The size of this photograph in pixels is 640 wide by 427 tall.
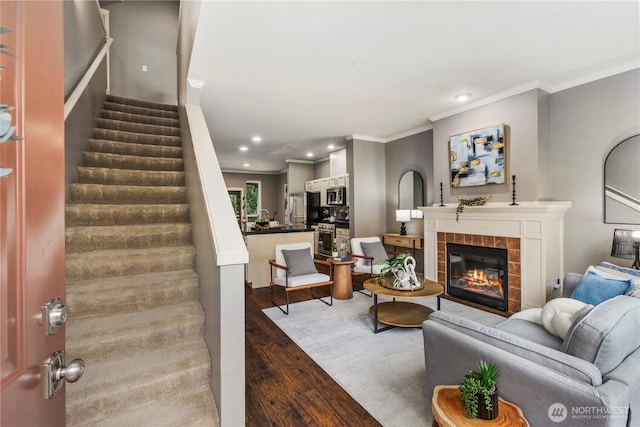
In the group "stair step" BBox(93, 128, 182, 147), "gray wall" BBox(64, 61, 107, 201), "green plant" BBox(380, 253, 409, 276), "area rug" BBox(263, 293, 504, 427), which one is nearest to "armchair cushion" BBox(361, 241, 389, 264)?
"area rug" BBox(263, 293, 504, 427)

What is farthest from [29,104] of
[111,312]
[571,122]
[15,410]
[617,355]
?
[571,122]

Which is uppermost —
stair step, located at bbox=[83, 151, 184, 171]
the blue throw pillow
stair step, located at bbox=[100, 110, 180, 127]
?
stair step, located at bbox=[100, 110, 180, 127]

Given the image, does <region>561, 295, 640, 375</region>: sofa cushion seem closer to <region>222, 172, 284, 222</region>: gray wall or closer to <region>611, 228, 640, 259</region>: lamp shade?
<region>611, 228, 640, 259</region>: lamp shade

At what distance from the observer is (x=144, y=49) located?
5934 mm

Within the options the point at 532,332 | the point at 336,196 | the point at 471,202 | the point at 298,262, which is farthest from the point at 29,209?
the point at 336,196

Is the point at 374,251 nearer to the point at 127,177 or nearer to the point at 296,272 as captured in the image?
the point at 296,272

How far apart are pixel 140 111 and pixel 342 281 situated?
409cm

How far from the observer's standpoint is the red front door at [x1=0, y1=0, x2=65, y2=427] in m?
0.58

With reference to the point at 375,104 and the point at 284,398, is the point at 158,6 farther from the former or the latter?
the point at 284,398

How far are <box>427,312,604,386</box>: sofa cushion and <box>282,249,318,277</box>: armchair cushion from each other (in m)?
2.42

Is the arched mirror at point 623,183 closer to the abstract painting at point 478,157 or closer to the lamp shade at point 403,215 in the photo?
the abstract painting at point 478,157

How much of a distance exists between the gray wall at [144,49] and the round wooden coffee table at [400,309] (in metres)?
6.05

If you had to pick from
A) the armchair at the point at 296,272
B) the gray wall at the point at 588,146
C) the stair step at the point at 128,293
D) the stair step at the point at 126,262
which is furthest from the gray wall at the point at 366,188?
the stair step at the point at 128,293

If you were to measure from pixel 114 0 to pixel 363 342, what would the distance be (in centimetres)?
724
